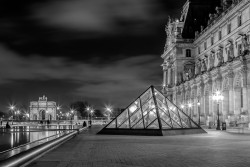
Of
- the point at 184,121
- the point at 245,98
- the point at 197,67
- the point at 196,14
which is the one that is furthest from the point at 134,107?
the point at 196,14

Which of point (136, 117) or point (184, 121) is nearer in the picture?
point (136, 117)

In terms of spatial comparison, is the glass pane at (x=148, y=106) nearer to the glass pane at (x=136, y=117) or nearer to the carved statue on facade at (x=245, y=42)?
the glass pane at (x=136, y=117)

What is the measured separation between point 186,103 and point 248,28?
2687cm

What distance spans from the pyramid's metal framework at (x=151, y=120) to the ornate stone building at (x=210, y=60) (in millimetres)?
16497

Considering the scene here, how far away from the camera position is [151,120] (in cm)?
3086

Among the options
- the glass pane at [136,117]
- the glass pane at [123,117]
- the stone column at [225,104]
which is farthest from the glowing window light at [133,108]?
the stone column at [225,104]

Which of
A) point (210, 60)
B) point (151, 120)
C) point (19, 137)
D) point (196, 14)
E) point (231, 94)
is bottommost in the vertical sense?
point (19, 137)

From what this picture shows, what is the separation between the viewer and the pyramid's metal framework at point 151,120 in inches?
1150

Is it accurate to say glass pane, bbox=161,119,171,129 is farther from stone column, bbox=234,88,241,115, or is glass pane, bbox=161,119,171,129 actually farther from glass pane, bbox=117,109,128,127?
stone column, bbox=234,88,241,115

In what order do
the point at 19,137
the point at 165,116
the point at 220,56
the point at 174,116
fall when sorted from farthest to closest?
1. the point at 220,56
2. the point at 174,116
3. the point at 165,116
4. the point at 19,137

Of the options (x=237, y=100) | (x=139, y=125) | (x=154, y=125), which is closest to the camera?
(x=154, y=125)

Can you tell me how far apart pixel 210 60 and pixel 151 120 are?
3892 centimetres

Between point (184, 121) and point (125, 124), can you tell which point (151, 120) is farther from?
point (184, 121)

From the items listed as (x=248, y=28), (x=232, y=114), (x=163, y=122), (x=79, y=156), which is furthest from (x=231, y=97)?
(x=79, y=156)
